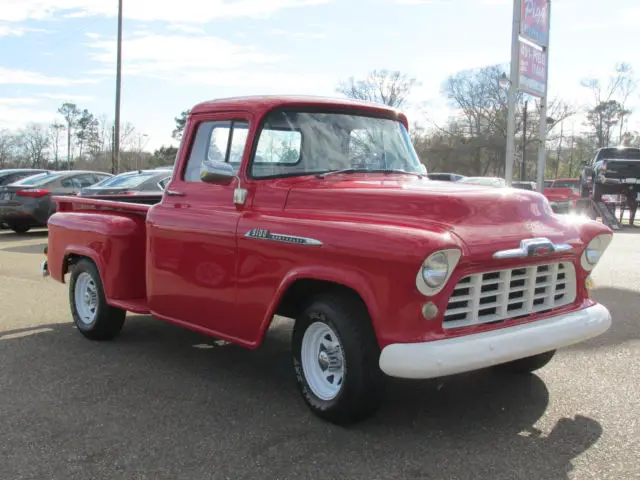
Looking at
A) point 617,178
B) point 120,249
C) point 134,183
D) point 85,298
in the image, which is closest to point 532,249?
point 120,249

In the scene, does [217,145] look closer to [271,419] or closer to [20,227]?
[271,419]

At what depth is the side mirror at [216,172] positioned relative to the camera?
425 cm

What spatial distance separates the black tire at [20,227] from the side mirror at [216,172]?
12.2m

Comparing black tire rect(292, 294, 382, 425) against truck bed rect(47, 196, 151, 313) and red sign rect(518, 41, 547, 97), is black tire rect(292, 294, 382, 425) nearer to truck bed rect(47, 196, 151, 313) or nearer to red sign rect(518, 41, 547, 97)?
truck bed rect(47, 196, 151, 313)

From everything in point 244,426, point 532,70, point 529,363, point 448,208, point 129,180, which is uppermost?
point 532,70

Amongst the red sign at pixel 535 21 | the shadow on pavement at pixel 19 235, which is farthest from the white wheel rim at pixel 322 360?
the shadow on pavement at pixel 19 235

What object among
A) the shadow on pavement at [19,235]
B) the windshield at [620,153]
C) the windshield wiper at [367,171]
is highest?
the windshield at [620,153]

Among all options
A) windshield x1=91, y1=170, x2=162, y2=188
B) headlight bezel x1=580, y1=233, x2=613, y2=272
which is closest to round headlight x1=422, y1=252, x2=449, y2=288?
headlight bezel x1=580, y1=233, x2=613, y2=272

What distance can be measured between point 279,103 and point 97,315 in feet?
8.35

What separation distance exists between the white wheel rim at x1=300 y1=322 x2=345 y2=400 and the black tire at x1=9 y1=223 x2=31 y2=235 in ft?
42.6

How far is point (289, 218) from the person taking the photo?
3934 millimetres

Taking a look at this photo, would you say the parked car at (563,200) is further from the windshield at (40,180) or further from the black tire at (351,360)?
the black tire at (351,360)

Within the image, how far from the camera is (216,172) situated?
13.9 feet

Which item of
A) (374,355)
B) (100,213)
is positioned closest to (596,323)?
(374,355)
